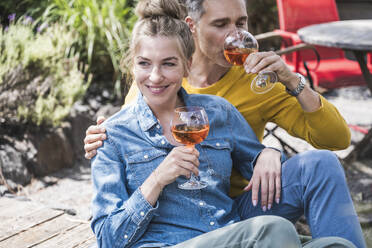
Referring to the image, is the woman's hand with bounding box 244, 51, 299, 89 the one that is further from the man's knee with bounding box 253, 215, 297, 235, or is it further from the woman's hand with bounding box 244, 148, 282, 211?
the man's knee with bounding box 253, 215, 297, 235

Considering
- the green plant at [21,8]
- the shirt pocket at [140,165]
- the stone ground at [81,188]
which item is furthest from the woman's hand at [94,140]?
the green plant at [21,8]

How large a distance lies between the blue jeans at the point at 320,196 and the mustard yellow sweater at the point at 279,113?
309mm

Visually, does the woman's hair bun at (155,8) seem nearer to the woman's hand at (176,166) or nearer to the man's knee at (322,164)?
the woman's hand at (176,166)

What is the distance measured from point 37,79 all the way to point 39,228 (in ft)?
7.81

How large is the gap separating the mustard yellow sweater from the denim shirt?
0.25 metres

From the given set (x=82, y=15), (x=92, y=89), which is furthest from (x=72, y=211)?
Result: (x=82, y=15)

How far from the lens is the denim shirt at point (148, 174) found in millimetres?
1813

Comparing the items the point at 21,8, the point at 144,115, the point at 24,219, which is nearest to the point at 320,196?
the point at 144,115

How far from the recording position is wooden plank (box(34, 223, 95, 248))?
2.36 metres

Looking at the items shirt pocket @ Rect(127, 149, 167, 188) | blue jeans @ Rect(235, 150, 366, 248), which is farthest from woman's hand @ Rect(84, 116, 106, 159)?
blue jeans @ Rect(235, 150, 366, 248)

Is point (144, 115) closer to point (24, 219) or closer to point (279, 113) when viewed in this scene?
point (279, 113)

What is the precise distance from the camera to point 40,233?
8.05 ft

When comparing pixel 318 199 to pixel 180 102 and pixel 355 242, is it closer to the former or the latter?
pixel 355 242

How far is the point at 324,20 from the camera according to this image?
18.8ft
